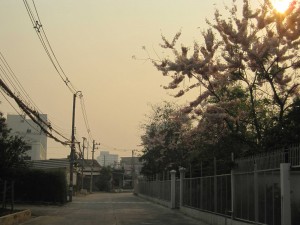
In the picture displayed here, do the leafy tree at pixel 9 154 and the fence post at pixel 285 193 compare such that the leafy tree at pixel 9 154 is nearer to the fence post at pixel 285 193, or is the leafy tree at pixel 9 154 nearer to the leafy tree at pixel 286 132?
the leafy tree at pixel 286 132

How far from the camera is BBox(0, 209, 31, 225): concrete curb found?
2008 cm

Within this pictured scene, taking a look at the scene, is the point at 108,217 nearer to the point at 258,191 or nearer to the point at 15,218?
the point at 15,218

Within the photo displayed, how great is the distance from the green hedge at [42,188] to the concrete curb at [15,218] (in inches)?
670

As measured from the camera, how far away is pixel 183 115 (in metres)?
21.9

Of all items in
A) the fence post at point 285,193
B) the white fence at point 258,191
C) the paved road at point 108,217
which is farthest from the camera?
the paved road at point 108,217

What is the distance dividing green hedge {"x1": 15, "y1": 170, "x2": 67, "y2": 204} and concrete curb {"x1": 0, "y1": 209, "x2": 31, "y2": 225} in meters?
17.0

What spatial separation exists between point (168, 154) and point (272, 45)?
86.8ft

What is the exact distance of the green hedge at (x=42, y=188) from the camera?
4234cm

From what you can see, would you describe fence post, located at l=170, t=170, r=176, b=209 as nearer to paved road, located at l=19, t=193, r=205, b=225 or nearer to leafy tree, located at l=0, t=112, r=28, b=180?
paved road, located at l=19, t=193, r=205, b=225

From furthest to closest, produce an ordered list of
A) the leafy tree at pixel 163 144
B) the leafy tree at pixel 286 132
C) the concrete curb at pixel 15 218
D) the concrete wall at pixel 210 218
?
the leafy tree at pixel 163 144, the concrete curb at pixel 15 218, the concrete wall at pixel 210 218, the leafy tree at pixel 286 132

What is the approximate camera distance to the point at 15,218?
72.8ft

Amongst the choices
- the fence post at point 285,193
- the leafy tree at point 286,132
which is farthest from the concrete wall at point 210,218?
the fence post at point 285,193

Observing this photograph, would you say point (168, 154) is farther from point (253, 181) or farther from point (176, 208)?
point (253, 181)

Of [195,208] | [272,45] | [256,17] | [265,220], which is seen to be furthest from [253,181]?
[195,208]
